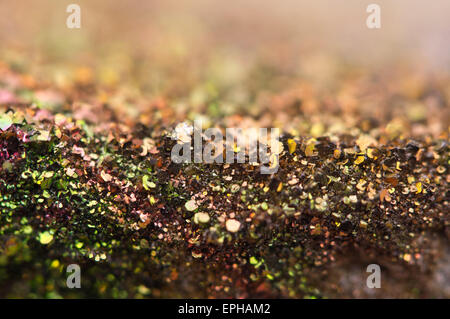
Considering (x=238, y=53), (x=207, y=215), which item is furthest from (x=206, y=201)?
(x=238, y=53)

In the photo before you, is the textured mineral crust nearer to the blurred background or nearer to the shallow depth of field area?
the shallow depth of field area

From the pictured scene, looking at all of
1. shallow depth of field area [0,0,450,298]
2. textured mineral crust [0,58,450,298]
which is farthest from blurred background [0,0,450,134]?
textured mineral crust [0,58,450,298]

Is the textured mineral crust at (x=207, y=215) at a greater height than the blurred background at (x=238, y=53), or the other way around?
the blurred background at (x=238, y=53)

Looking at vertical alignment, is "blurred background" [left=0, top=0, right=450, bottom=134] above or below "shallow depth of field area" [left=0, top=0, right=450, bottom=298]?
above

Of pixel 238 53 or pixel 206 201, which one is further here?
pixel 238 53

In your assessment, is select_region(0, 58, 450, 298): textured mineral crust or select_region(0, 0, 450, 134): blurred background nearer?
select_region(0, 58, 450, 298): textured mineral crust

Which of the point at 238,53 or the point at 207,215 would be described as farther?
the point at 238,53

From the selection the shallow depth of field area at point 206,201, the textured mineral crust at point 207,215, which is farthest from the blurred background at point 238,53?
the textured mineral crust at point 207,215

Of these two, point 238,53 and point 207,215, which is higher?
point 238,53

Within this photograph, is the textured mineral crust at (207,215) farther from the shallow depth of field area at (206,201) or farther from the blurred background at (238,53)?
the blurred background at (238,53)

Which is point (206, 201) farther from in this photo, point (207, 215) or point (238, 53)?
point (238, 53)

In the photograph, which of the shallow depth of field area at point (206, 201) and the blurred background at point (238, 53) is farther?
the blurred background at point (238, 53)
